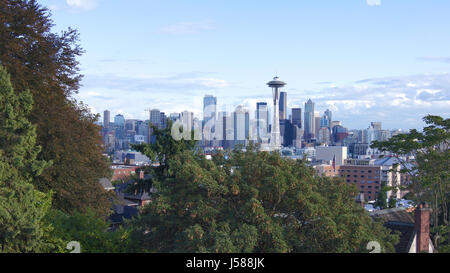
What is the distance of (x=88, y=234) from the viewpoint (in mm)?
12031

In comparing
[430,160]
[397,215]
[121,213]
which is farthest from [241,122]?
[430,160]

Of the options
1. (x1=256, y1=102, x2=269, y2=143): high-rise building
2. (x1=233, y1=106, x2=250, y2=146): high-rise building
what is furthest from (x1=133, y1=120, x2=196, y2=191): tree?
(x1=256, y1=102, x2=269, y2=143): high-rise building

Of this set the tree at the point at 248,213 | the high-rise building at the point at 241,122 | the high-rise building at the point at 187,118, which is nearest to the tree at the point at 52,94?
the tree at the point at 248,213

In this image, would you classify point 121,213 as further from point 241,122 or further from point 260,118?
point 260,118

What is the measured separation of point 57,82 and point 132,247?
7.57m

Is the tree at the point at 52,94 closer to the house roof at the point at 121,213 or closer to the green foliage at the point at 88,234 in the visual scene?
the green foliage at the point at 88,234

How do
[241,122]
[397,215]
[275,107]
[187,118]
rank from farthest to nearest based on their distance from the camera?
[275,107], [241,122], [187,118], [397,215]

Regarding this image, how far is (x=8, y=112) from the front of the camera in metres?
11.4

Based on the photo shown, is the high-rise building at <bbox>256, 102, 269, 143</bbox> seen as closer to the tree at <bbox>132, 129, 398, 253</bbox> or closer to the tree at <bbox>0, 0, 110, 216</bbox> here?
the tree at <bbox>0, 0, 110, 216</bbox>

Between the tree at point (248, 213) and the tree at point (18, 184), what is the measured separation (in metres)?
2.60

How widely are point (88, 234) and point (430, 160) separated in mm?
14984

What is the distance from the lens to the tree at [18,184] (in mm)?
10062

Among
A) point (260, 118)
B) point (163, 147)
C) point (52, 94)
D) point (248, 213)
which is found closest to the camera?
point (248, 213)
